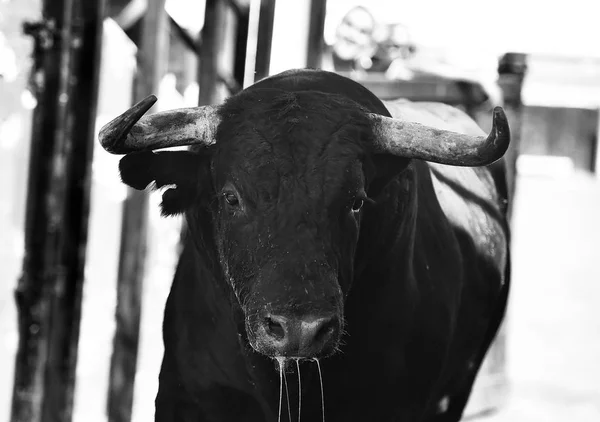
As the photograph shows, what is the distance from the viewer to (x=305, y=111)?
3740mm

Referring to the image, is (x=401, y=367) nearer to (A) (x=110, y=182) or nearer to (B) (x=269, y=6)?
(A) (x=110, y=182)

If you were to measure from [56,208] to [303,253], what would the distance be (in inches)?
119

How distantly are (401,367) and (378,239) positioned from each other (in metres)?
0.51

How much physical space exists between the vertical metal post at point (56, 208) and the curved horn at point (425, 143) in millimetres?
2630

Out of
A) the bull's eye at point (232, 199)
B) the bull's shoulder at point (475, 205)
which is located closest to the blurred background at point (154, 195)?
the bull's shoulder at point (475, 205)

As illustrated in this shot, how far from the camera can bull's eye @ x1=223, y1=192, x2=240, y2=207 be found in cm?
359

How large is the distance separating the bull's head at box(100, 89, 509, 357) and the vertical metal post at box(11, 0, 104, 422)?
2213 mm

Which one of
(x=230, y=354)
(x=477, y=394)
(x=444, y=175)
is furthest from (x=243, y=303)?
(x=477, y=394)

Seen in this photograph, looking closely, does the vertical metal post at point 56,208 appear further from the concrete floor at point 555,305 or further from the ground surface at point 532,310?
the concrete floor at point 555,305

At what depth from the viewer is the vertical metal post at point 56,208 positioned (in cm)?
596

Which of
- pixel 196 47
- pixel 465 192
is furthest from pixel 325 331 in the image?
pixel 196 47

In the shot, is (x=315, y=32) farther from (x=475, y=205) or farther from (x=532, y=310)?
(x=532, y=310)

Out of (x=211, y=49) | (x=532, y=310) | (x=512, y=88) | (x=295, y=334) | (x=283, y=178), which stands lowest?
(x=532, y=310)

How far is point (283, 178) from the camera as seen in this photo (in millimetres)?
3504
